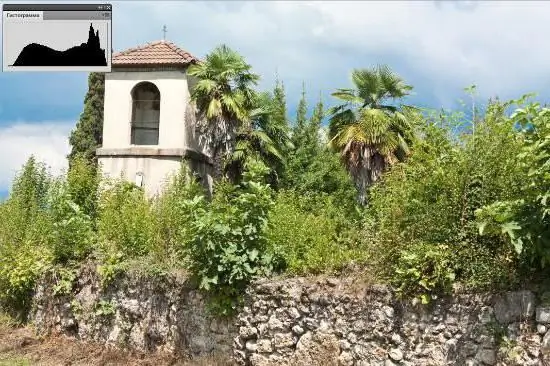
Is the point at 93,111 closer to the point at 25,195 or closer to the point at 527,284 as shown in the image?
the point at 25,195

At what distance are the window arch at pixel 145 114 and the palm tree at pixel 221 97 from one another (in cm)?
158

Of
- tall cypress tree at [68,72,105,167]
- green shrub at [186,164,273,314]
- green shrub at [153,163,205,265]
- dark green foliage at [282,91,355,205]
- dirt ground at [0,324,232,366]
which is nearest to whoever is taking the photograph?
green shrub at [186,164,273,314]

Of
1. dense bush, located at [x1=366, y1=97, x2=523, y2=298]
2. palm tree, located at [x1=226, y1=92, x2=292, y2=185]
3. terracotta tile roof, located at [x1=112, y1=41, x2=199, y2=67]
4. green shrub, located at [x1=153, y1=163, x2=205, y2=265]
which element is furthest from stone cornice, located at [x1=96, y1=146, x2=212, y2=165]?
dense bush, located at [x1=366, y1=97, x2=523, y2=298]

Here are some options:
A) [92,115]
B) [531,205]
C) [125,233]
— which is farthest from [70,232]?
[92,115]

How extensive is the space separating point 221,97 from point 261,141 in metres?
2.13

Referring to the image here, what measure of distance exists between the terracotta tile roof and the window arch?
2.61 ft

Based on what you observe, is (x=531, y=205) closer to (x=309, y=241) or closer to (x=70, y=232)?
(x=309, y=241)

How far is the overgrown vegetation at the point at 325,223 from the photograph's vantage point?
7.06 meters

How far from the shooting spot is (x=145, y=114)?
74.1ft

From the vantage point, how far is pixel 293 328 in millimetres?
8938

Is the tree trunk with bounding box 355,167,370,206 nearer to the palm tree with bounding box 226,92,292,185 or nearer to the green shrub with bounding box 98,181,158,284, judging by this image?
the palm tree with bounding box 226,92,292,185

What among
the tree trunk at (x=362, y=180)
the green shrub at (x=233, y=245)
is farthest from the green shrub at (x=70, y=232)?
the tree trunk at (x=362, y=180)

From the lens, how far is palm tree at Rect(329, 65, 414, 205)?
65.4 feet

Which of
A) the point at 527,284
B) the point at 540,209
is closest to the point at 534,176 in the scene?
the point at 540,209
